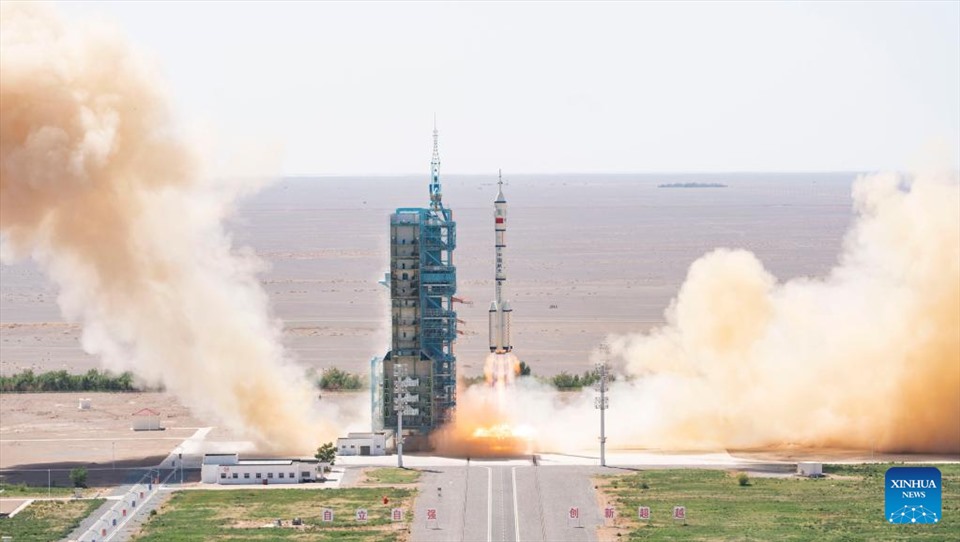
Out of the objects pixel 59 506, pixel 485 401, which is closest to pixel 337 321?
pixel 485 401

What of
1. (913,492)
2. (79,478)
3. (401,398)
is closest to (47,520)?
(79,478)

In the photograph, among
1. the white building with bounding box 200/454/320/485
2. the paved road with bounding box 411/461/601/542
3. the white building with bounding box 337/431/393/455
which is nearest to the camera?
the paved road with bounding box 411/461/601/542

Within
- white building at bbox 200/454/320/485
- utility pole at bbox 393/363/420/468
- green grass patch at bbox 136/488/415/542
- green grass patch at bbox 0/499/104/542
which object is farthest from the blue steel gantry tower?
green grass patch at bbox 0/499/104/542

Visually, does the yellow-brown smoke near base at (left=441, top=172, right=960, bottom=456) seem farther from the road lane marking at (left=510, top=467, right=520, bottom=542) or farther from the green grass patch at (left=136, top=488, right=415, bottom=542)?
the green grass patch at (left=136, top=488, right=415, bottom=542)

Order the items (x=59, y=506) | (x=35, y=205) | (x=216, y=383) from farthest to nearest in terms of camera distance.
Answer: (x=216, y=383), (x=35, y=205), (x=59, y=506)

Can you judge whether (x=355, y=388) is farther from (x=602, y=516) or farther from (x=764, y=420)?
(x=602, y=516)

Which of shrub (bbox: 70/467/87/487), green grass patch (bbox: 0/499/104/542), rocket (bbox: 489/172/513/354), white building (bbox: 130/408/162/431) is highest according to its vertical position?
rocket (bbox: 489/172/513/354)
